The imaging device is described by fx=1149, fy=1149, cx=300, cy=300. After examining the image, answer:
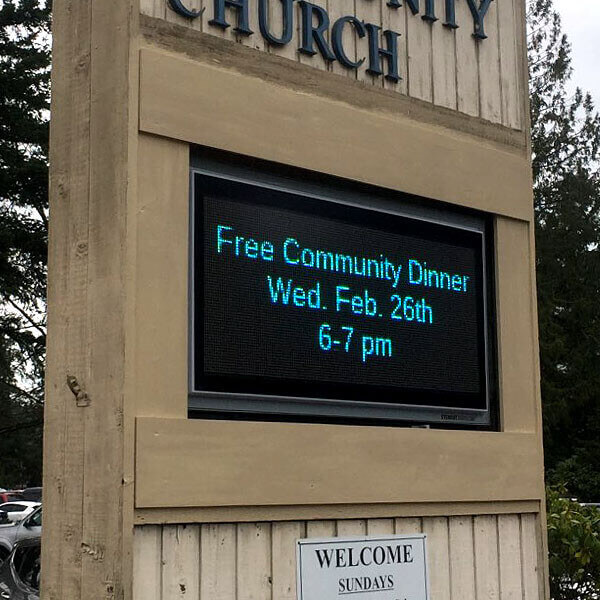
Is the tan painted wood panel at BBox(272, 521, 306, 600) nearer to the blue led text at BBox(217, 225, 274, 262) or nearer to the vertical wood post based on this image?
the vertical wood post

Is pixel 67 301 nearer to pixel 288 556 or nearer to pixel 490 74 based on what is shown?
pixel 288 556

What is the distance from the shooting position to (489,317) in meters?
4.97

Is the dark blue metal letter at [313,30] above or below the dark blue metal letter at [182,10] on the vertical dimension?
above

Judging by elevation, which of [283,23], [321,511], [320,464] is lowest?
[321,511]

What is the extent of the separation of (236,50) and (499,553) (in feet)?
7.60

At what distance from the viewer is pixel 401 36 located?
485 centimetres

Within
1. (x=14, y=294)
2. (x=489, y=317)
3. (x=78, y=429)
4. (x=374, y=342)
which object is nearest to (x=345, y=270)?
(x=374, y=342)

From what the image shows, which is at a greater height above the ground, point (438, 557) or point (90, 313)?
point (90, 313)

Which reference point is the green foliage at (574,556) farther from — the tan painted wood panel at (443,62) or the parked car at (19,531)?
the parked car at (19,531)

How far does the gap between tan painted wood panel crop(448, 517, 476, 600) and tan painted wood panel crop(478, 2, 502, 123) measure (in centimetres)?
181

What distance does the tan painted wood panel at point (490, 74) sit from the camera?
17.0 ft

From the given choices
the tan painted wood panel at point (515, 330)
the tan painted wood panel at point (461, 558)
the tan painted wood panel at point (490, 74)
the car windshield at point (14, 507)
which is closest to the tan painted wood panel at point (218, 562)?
the tan painted wood panel at point (461, 558)

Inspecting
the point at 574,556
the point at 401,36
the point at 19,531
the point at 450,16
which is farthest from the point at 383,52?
the point at 19,531

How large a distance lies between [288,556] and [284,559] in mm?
22
